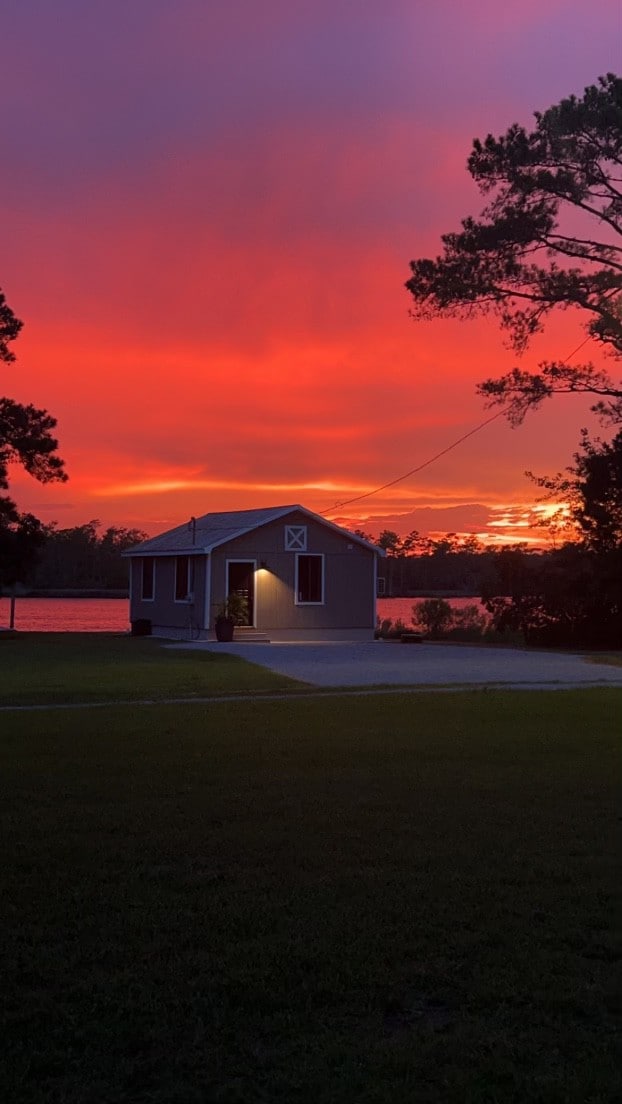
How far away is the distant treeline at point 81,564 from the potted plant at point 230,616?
57.6m

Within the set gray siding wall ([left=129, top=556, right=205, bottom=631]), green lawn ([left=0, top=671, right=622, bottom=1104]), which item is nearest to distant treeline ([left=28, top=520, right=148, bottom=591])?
Answer: gray siding wall ([left=129, top=556, right=205, bottom=631])

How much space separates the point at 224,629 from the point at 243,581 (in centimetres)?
261

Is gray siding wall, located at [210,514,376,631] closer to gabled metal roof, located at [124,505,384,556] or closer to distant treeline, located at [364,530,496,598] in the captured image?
gabled metal roof, located at [124,505,384,556]

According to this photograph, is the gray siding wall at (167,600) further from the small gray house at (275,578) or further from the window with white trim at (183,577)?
the window with white trim at (183,577)

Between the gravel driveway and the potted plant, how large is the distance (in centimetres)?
55

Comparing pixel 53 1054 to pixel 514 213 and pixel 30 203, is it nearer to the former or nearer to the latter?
pixel 30 203

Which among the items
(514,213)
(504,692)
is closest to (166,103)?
(514,213)

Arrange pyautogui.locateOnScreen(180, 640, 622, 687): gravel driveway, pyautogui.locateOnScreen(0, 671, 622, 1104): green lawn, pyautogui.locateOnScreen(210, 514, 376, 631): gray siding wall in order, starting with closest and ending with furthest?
pyautogui.locateOnScreen(0, 671, 622, 1104): green lawn → pyautogui.locateOnScreen(180, 640, 622, 687): gravel driveway → pyautogui.locateOnScreen(210, 514, 376, 631): gray siding wall

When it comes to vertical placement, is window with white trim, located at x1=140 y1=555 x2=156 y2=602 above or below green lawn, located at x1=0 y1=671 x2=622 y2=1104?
above

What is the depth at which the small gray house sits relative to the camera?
31.8 m

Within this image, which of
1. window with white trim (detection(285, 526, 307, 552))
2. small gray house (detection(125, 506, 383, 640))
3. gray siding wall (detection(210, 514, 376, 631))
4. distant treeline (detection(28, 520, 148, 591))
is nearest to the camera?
small gray house (detection(125, 506, 383, 640))

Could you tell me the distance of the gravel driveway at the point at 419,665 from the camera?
18688 mm

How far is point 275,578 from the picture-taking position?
32.5 meters

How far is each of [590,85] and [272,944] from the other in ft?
67.8
